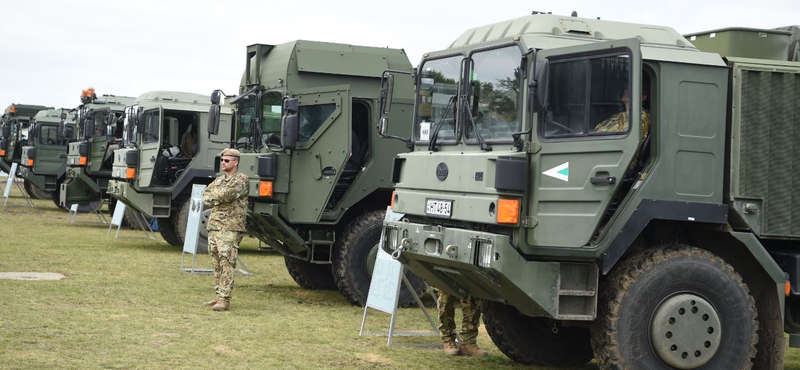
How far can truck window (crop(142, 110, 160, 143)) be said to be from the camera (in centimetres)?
2002

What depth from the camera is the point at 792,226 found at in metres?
7.96

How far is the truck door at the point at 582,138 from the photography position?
24.1 ft

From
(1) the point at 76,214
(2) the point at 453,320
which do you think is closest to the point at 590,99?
(2) the point at 453,320

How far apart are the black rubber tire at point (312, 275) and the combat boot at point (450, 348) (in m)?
5.06

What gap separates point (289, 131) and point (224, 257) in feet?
5.42

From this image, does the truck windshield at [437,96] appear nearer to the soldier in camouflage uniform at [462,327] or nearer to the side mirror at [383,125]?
the side mirror at [383,125]

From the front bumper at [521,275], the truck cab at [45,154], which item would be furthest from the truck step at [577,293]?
the truck cab at [45,154]

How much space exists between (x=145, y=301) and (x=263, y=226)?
5.70 feet

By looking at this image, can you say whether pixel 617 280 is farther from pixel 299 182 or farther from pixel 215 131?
pixel 215 131

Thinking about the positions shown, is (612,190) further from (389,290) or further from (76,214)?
(76,214)

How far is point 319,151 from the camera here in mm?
12812

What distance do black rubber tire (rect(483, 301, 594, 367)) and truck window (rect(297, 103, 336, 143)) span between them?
14.7 feet

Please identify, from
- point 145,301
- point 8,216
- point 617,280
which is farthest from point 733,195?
point 8,216

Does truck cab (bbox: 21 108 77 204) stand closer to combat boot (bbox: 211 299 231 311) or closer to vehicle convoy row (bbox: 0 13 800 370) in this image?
combat boot (bbox: 211 299 231 311)
